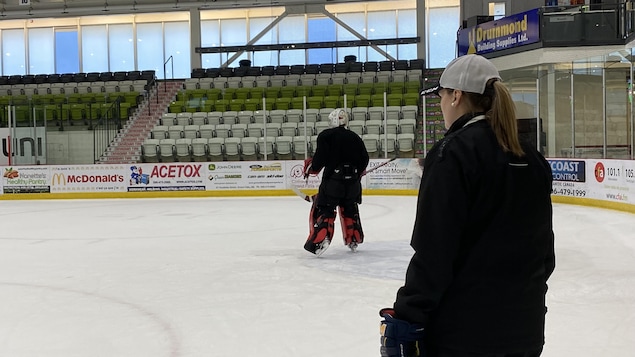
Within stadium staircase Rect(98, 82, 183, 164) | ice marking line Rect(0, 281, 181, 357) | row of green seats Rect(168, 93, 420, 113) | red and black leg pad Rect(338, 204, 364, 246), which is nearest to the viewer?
ice marking line Rect(0, 281, 181, 357)

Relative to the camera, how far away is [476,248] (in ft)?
4.99

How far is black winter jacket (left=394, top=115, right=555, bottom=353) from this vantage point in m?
1.48

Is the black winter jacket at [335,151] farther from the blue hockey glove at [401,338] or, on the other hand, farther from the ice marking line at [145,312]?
the blue hockey glove at [401,338]

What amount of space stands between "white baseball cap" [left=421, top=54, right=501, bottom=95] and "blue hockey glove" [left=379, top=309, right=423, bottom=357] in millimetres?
579

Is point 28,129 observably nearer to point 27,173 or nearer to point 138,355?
point 27,173

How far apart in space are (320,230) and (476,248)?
499 cm

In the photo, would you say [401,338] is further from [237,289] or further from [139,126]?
[139,126]

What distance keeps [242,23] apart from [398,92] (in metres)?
10.3

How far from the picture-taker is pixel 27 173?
634 inches

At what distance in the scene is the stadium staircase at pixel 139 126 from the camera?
54.7ft

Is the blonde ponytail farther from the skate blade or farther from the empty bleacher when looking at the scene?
the empty bleacher

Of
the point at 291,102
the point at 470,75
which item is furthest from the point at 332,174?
the point at 291,102

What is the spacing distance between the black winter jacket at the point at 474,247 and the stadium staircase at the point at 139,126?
15.4m

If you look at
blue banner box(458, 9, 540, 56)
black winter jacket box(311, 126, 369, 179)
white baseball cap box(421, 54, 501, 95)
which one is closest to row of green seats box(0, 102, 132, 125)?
blue banner box(458, 9, 540, 56)
